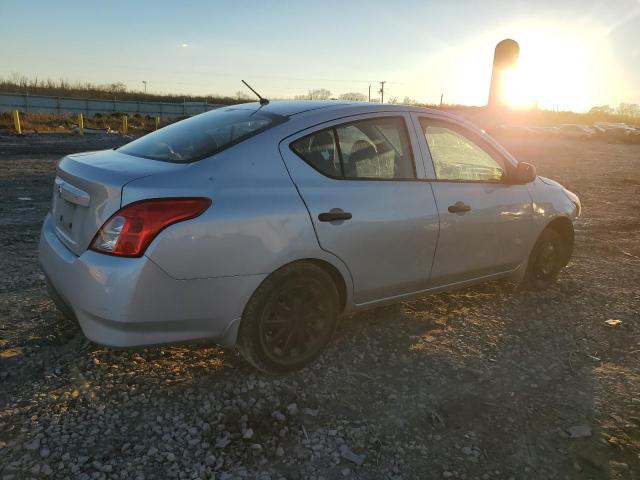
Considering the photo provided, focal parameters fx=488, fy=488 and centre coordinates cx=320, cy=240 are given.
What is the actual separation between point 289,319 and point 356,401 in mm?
618

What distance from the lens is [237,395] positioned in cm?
282

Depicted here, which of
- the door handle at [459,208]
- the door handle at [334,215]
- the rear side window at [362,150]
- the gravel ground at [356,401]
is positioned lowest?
the gravel ground at [356,401]

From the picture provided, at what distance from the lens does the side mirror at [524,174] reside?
403 centimetres

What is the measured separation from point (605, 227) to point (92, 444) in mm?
7782

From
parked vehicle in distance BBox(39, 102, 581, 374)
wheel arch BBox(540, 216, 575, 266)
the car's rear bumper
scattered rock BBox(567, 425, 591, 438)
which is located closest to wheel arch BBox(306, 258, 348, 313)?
parked vehicle in distance BBox(39, 102, 581, 374)

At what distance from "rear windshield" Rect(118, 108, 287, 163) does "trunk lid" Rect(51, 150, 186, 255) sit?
141mm

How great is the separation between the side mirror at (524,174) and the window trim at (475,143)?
6 cm

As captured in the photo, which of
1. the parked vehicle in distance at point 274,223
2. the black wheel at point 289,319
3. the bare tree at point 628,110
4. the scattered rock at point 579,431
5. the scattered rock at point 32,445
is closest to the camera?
the scattered rock at point 32,445

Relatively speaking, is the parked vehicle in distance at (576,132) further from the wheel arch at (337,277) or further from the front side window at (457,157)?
the wheel arch at (337,277)

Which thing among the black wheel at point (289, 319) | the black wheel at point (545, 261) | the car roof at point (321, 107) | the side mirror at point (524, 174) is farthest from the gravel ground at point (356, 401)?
the car roof at point (321, 107)

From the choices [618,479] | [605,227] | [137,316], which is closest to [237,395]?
[137,316]

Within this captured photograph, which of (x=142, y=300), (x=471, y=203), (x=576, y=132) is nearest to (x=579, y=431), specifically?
(x=471, y=203)

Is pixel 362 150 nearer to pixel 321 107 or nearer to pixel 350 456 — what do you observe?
pixel 321 107

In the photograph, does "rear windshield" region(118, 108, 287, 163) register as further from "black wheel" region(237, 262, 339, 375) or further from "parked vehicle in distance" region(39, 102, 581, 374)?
"black wheel" region(237, 262, 339, 375)
